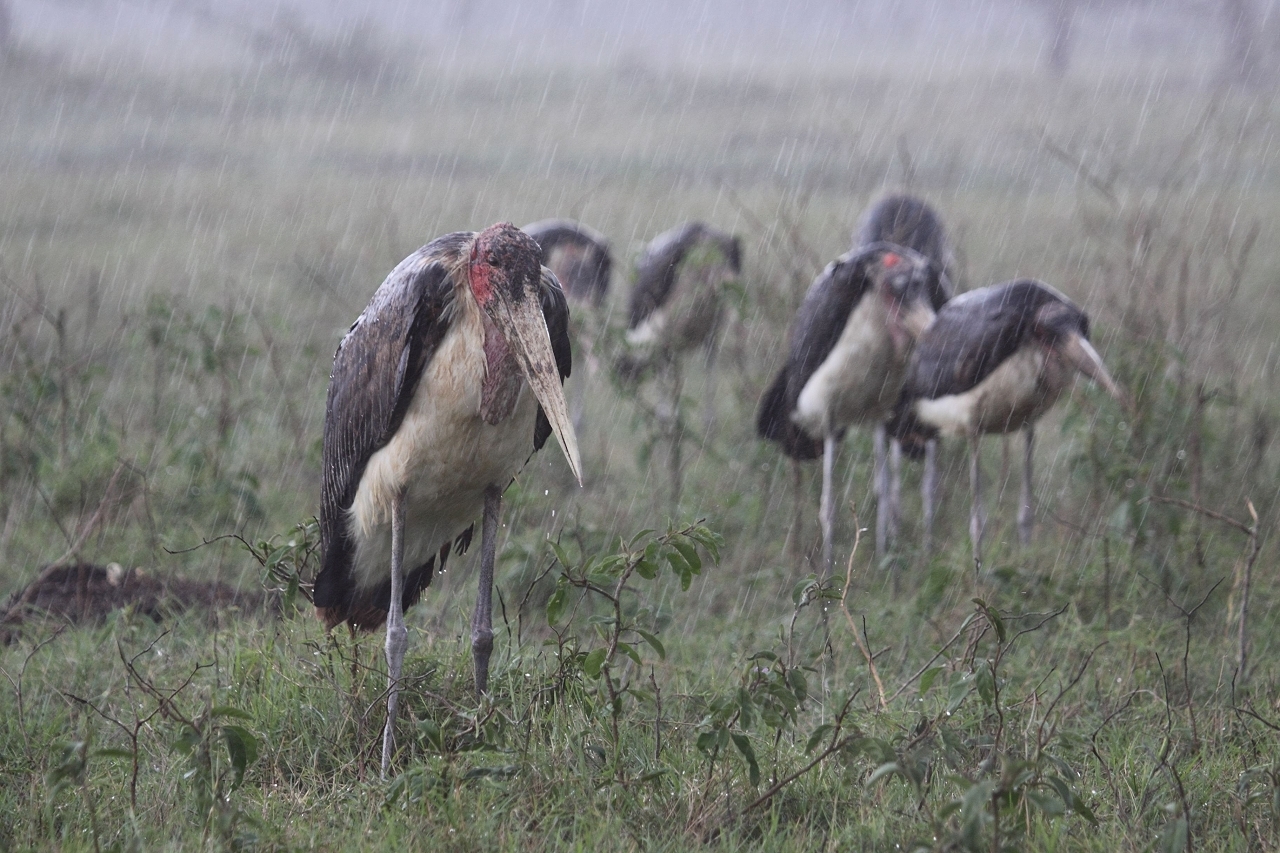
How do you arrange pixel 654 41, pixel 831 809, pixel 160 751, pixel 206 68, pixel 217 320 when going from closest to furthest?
1. pixel 831 809
2. pixel 160 751
3. pixel 217 320
4. pixel 206 68
5. pixel 654 41

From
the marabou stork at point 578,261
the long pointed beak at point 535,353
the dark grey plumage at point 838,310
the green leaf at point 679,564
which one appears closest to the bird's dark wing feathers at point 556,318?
the long pointed beak at point 535,353

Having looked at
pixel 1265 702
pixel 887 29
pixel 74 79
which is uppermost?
pixel 887 29

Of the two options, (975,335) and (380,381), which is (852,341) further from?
(380,381)

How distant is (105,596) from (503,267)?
6.62ft

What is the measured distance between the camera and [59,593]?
4.16 metres

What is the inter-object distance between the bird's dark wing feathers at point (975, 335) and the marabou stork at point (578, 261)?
8.50ft

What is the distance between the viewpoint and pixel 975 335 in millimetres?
4949

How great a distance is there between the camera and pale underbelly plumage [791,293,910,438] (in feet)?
17.2

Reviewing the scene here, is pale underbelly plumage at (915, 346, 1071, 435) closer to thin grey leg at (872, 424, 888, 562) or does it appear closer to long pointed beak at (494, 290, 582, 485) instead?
thin grey leg at (872, 424, 888, 562)

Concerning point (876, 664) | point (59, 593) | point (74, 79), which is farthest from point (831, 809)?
point (74, 79)

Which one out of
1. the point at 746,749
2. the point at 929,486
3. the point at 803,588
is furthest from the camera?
the point at 929,486

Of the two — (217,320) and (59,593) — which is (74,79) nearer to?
(217,320)

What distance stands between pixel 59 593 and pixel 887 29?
2729cm

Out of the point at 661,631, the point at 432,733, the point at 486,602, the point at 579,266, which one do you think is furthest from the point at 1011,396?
the point at 579,266
